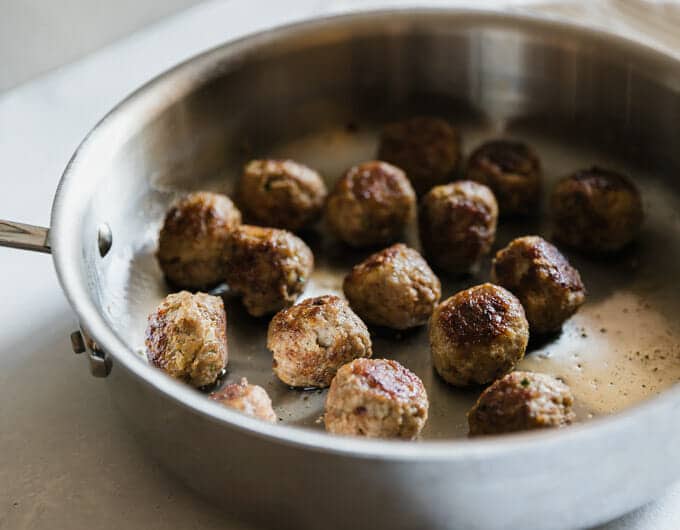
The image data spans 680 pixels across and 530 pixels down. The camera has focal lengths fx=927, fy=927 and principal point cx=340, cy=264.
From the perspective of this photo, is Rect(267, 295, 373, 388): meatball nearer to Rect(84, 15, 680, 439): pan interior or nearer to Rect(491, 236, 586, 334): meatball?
Rect(84, 15, 680, 439): pan interior

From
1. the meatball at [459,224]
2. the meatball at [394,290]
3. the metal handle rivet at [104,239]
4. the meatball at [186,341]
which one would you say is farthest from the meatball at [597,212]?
the metal handle rivet at [104,239]

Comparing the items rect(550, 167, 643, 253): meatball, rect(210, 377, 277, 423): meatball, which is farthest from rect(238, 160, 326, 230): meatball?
rect(210, 377, 277, 423): meatball

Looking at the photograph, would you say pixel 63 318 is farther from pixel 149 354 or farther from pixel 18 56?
pixel 18 56

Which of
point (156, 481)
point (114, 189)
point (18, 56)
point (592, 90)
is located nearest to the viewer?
point (156, 481)

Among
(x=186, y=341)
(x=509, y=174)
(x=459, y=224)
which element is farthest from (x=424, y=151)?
(x=186, y=341)

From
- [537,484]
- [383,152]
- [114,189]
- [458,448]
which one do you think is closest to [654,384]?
[537,484]

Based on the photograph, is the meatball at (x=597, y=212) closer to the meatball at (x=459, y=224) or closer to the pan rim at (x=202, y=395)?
the meatball at (x=459, y=224)
